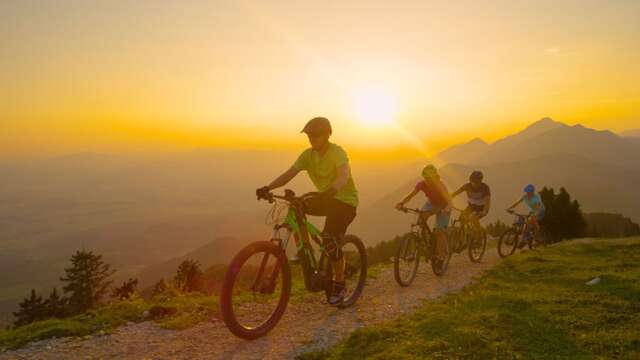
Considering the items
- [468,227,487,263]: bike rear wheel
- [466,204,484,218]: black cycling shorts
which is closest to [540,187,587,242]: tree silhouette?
[468,227,487,263]: bike rear wheel

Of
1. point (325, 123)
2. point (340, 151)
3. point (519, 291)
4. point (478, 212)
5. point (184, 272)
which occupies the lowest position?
point (519, 291)

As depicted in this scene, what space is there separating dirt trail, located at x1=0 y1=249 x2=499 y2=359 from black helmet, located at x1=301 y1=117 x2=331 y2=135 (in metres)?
3.35

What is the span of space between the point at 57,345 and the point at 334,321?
4.45m

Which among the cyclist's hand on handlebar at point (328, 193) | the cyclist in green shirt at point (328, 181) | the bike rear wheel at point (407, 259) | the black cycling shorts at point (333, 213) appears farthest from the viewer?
the bike rear wheel at point (407, 259)

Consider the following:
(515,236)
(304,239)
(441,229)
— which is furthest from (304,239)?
(515,236)

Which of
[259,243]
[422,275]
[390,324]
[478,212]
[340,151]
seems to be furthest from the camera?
[478,212]

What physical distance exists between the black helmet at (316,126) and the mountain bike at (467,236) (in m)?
8.16

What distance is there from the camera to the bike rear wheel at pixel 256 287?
20.5 feet

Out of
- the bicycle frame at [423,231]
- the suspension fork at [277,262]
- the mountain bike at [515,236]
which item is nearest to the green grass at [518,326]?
the suspension fork at [277,262]

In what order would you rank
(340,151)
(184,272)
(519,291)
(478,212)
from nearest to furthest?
1. (340,151)
2. (519,291)
3. (184,272)
4. (478,212)

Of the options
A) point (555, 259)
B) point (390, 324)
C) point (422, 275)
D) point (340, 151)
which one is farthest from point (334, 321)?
point (555, 259)

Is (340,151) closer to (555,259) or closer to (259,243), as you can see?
(259,243)

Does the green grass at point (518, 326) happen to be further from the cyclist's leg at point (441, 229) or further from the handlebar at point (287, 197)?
the handlebar at point (287, 197)

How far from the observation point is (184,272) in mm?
12086
